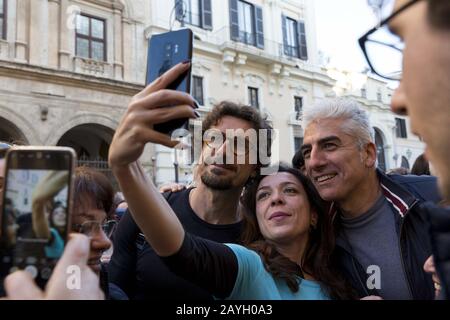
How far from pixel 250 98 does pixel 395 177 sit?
43.5ft

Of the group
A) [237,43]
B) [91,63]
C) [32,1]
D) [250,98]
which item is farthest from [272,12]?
[32,1]

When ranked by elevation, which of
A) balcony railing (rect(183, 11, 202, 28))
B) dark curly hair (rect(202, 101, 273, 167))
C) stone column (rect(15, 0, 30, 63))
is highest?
balcony railing (rect(183, 11, 202, 28))

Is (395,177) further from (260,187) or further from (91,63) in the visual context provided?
(91,63)

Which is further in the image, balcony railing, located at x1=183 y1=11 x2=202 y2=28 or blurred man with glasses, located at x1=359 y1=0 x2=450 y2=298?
Result: balcony railing, located at x1=183 y1=11 x2=202 y2=28

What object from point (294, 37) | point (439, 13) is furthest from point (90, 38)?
point (439, 13)

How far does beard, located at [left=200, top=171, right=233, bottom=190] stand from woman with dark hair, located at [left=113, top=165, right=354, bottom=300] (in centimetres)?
12

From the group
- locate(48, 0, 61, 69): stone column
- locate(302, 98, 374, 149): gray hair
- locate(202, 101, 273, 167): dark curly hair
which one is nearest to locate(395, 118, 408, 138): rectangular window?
locate(48, 0, 61, 69): stone column

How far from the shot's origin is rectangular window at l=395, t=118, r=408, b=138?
63.8 ft

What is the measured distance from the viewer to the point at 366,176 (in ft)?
6.13

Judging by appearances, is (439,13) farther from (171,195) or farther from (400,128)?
(400,128)

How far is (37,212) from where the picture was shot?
0.65 metres

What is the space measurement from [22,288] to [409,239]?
1497mm

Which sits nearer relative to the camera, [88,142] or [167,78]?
[167,78]

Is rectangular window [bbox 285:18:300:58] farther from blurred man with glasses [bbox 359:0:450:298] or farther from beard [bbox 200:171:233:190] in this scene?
blurred man with glasses [bbox 359:0:450:298]
